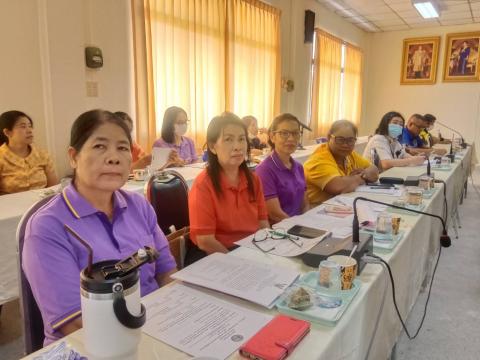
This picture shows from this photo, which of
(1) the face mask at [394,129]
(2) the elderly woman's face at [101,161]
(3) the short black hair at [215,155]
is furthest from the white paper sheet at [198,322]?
(1) the face mask at [394,129]

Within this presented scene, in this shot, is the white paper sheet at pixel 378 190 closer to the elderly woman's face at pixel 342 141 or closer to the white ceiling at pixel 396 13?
the elderly woman's face at pixel 342 141

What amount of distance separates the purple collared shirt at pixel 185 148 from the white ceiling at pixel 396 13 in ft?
13.5

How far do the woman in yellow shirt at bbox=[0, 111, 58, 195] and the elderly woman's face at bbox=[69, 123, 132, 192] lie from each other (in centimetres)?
195

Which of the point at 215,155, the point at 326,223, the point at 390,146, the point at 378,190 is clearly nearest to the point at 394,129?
the point at 390,146

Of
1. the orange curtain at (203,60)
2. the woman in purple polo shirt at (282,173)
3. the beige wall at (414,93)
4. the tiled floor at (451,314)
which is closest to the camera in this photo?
the tiled floor at (451,314)

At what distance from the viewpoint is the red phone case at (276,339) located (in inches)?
29.5

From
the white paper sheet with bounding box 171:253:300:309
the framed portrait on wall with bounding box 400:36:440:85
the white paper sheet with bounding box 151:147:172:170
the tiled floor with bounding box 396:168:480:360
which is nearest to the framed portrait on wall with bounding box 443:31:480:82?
the framed portrait on wall with bounding box 400:36:440:85

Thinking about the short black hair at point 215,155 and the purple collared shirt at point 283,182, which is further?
the purple collared shirt at point 283,182

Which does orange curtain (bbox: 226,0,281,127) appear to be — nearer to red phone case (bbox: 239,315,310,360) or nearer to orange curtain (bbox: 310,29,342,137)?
orange curtain (bbox: 310,29,342,137)

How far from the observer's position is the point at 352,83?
27.6ft

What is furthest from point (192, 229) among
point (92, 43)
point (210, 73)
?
point (210, 73)

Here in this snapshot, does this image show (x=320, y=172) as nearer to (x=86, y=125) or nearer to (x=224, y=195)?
(x=224, y=195)

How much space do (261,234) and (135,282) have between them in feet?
2.77

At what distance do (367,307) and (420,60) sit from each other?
8.60 m
